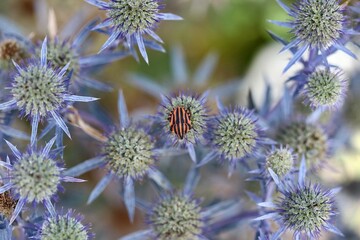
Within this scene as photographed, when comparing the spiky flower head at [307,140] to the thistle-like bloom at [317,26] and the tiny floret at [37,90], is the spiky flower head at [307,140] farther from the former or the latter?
the tiny floret at [37,90]

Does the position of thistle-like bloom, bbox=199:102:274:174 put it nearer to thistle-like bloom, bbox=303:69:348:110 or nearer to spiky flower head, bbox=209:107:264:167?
spiky flower head, bbox=209:107:264:167

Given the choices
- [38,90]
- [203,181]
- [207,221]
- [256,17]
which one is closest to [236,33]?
[256,17]

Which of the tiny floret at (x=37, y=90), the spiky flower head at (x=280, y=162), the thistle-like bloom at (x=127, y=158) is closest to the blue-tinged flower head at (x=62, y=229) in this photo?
the thistle-like bloom at (x=127, y=158)

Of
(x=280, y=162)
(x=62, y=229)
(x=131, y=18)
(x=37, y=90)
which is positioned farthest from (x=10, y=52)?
(x=280, y=162)

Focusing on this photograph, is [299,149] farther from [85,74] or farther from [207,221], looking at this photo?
[85,74]

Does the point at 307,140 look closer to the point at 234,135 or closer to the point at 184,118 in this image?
the point at 234,135

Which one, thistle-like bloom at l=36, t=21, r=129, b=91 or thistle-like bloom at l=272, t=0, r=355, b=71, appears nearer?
thistle-like bloom at l=272, t=0, r=355, b=71

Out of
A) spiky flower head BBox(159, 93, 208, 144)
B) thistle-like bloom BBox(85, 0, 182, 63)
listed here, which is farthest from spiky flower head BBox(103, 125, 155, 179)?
thistle-like bloom BBox(85, 0, 182, 63)

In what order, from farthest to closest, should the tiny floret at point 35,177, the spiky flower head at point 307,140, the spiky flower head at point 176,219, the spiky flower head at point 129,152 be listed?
the spiky flower head at point 307,140, the spiky flower head at point 176,219, the spiky flower head at point 129,152, the tiny floret at point 35,177
